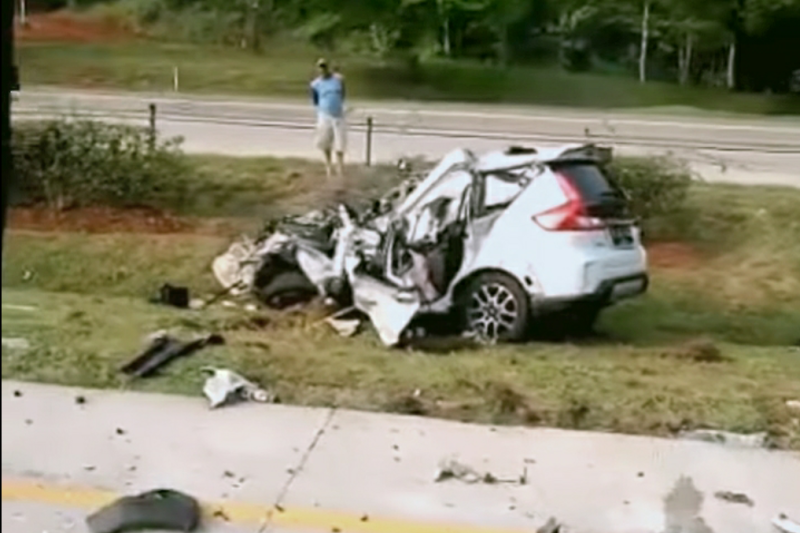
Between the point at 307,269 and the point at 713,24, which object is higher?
the point at 713,24

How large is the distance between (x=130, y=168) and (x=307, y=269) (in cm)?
222

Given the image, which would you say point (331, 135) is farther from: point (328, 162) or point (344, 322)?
point (344, 322)

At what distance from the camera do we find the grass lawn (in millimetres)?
4238

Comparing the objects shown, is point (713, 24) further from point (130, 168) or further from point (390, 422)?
point (390, 422)

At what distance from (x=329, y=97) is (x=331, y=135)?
41cm

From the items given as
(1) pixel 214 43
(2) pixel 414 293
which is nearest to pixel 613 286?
(2) pixel 414 293

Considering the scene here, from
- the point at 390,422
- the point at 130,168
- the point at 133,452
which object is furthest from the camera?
the point at 130,168

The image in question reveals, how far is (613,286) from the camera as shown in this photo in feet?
19.9

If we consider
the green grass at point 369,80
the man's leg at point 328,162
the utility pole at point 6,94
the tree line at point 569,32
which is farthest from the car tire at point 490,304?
the tree line at point 569,32

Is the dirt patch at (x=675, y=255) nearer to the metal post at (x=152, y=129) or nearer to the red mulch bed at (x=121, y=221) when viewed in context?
the red mulch bed at (x=121, y=221)

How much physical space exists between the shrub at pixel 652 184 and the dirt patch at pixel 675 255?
0.57 feet

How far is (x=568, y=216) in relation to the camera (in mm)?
5836

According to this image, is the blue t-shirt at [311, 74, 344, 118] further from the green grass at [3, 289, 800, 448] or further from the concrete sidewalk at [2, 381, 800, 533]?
the concrete sidewalk at [2, 381, 800, 533]

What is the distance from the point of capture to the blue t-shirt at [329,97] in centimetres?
900
